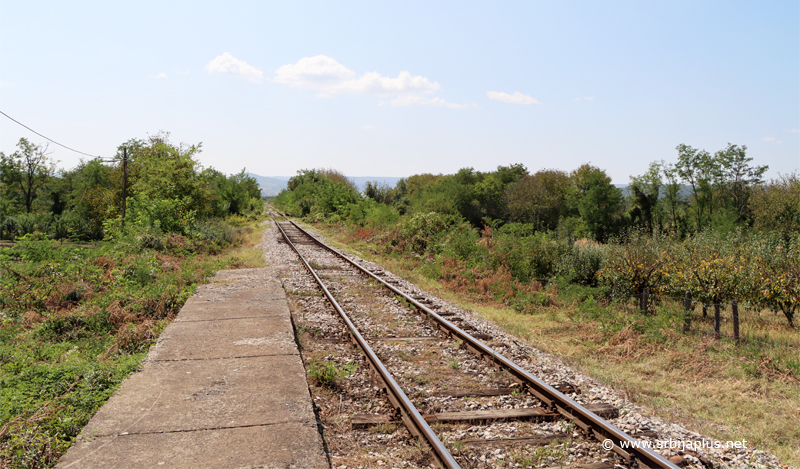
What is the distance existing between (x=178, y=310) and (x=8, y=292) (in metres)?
3.97

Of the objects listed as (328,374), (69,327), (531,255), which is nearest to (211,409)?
(328,374)

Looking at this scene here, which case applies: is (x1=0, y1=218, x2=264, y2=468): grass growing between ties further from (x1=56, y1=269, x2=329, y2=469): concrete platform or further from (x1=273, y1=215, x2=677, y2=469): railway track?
(x1=273, y1=215, x2=677, y2=469): railway track

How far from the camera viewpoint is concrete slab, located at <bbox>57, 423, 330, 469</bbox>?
3838 millimetres

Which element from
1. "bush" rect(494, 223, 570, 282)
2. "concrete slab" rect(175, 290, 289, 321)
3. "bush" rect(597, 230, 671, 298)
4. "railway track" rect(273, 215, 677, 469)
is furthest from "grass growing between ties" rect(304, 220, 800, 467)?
"concrete slab" rect(175, 290, 289, 321)

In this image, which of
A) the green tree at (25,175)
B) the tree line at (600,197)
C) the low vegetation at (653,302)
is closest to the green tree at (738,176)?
the tree line at (600,197)

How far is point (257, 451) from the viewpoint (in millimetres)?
4074

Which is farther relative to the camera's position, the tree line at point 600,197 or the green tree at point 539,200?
the green tree at point 539,200

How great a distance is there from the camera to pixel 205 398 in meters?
5.15

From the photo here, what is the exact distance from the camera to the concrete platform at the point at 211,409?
396 centimetres

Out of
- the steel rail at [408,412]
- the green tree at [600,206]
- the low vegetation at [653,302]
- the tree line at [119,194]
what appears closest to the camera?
the steel rail at [408,412]

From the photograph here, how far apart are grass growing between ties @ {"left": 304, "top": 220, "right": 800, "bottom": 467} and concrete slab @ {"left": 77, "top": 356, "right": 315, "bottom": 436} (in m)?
4.09

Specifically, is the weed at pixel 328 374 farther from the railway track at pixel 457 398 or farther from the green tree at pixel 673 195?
the green tree at pixel 673 195

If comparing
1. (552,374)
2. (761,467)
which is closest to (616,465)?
(761,467)

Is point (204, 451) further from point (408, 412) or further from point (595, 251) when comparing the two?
point (595, 251)
